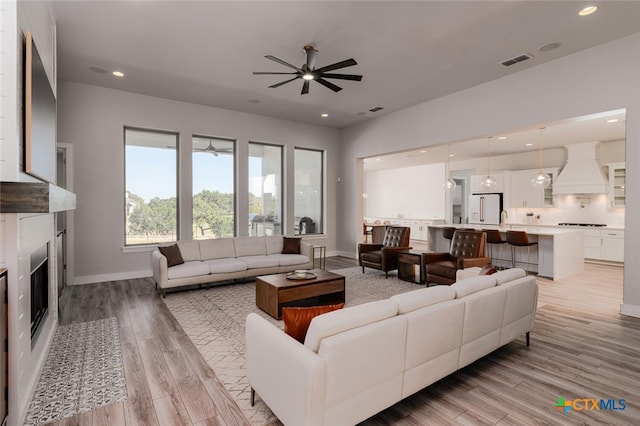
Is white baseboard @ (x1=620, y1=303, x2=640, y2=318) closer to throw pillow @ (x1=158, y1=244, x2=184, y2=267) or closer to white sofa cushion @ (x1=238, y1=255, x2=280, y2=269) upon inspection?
white sofa cushion @ (x1=238, y1=255, x2=280, y2=269)

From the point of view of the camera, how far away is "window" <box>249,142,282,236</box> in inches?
293

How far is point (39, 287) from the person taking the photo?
9.61 ft

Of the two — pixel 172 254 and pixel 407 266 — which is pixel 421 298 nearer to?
pixel 407 266

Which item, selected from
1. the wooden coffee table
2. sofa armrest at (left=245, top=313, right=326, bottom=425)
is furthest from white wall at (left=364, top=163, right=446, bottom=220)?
sofa armrest at (left=245, top=313, right=326, bottom=425)

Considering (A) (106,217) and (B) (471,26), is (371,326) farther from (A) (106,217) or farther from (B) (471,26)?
(A) (106,217)

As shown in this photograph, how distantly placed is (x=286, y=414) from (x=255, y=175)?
6213 millimetres

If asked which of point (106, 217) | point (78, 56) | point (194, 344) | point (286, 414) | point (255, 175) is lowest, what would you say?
point (194, 344)

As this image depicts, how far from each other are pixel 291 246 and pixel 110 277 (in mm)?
3276

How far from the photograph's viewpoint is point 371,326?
1836 mm

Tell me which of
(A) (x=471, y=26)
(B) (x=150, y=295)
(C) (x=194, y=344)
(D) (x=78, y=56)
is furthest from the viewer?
(B) (x=150, y=295)

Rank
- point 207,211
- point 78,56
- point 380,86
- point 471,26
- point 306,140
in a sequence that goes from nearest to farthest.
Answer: point 471,26, point 78,56, point 380,86, point 207,211, point 306,140

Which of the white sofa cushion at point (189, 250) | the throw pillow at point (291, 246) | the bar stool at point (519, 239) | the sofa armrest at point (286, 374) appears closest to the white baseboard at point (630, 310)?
the bar stool at point (519, 239)

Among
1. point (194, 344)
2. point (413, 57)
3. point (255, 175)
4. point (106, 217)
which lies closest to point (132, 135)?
point (106, 217)

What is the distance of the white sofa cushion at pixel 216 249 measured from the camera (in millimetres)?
5570
